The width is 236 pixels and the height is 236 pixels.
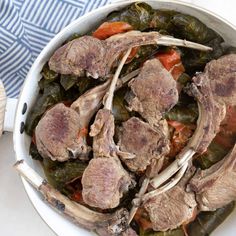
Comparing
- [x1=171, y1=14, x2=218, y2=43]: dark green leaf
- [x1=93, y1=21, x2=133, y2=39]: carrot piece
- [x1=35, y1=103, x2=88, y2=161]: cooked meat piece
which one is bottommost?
[x1=35, y1=103, x2=88, y2=161]: cooked meat piece

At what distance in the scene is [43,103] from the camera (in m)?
1.26

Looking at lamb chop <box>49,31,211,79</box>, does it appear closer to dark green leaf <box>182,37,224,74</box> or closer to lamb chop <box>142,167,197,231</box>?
dark green leaf <box>182,37,224,74</box>

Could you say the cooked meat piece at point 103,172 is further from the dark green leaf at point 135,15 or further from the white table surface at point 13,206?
the white table surface at point 13,206

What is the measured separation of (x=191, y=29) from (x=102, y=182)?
35 centimetres

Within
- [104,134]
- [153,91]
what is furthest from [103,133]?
[153,91]

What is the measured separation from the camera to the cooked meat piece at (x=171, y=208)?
1.21 metres

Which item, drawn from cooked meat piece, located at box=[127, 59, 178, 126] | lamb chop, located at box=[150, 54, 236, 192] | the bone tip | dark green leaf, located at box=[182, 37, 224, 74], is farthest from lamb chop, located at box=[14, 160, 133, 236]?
dark green leaf, located at box=[182, 37, 224, 74]

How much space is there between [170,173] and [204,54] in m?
0.26

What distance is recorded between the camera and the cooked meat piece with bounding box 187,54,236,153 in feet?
3.88

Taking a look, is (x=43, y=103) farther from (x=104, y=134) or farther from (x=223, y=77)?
(x=223, y=77)

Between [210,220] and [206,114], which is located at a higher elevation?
[206,114]

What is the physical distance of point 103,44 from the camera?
120cm

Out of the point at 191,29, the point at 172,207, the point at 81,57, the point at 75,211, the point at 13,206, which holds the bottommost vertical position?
the point at 13,206

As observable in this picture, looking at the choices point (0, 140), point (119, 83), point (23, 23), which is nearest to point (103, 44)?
point (119, 83)
